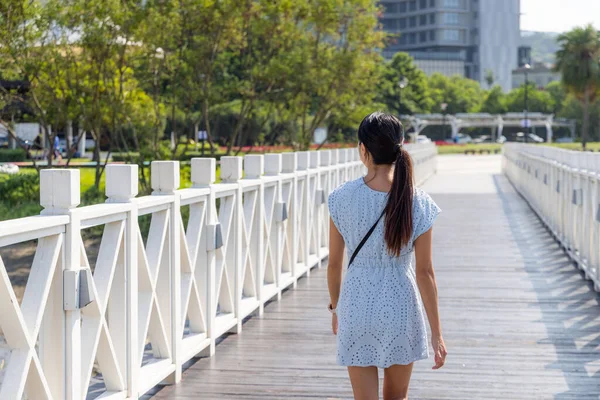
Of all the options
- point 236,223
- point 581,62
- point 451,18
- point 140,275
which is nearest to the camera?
point 140,275

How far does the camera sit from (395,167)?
401cm

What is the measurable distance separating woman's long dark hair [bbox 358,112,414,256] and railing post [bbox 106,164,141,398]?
159 centimetres

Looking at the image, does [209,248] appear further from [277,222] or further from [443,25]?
[443,25]

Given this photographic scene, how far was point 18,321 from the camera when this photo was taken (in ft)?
13.0

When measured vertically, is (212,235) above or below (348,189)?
below

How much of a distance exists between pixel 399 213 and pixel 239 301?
4.30m

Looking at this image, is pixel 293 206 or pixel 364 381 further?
pixel 293 206

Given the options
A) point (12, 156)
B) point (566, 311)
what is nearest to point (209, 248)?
point (566, 311)

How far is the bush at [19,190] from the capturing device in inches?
848

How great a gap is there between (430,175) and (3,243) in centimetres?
3595

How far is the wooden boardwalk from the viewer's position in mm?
6281

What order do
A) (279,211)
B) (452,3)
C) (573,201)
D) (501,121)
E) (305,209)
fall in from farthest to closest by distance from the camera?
(452,3)
(501,121)
(573,201)
(305,209)
(279,211)

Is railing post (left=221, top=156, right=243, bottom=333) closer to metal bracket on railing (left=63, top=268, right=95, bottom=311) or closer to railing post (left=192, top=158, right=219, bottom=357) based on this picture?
railing post (left=192, top=158, right=219, bottom=357)

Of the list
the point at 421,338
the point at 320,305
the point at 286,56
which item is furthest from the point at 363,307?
the point at 286,56
